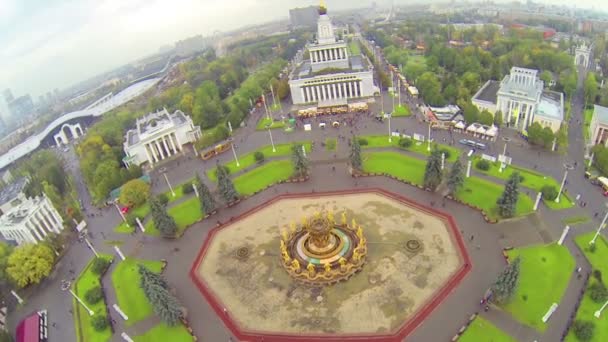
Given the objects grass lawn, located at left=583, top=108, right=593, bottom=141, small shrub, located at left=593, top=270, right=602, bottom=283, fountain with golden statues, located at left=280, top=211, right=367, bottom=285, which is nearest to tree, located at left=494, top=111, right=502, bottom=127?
grass lawn, located at left=583, top=108, right=593, bottom=141

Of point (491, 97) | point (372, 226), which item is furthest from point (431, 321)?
point (491, 97)

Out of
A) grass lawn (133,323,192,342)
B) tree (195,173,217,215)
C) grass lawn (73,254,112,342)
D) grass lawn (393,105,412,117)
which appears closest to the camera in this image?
grass lawn (133,323,192,342)

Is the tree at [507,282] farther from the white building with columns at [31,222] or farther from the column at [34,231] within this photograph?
the column at [34,231]

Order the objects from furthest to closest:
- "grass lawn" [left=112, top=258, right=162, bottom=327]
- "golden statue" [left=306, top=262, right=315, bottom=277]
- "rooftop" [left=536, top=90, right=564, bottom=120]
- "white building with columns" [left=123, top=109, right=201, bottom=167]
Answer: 1. "white building with columns" [left=123, top=109, right=201, bottom=167]
2. "rooftop" [left=536, top=90, right=564, bottom=120]
3. "grass lawn" [left=112, top=258, right=162, bottom=327]
4. "golden statue" [left=306, top=262, right=315, bottom=277]

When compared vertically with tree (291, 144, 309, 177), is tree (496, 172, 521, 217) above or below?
below

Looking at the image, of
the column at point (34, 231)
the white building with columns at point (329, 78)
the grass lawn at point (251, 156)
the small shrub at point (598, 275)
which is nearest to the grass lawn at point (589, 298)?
the small shrub at point (598, 275)

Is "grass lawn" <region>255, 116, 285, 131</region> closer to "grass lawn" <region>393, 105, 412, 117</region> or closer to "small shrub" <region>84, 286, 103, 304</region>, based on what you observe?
"grass lawn" <region>393, 105, 412, 117</region>

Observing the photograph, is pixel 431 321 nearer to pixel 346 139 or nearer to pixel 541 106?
pixel 346 139

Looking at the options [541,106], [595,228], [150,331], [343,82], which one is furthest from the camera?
[343,82]
